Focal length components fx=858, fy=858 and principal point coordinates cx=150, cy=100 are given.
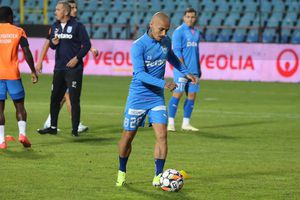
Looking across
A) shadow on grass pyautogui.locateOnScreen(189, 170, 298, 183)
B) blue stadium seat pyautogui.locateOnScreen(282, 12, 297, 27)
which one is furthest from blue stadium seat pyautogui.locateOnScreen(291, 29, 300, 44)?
shadow on grass pyautogui.locateOnScreen(189, 170, 298, 183)

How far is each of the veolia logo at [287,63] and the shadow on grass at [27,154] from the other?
17.2 metres

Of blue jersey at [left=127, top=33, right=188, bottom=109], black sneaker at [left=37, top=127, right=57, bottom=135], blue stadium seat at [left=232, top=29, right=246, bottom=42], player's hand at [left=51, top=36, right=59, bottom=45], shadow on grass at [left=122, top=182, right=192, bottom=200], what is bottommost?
blue stadium seat at [left=232, top=29, right=246, bottom=42]

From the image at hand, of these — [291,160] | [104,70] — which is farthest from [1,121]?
[104,70]

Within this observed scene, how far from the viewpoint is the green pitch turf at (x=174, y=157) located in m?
9.66

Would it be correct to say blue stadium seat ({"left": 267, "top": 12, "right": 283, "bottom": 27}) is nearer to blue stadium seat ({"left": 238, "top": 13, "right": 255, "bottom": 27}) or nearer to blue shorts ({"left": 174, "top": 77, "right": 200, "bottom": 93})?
blue stadium seat ({"left": 238, "top": 13, "right": 255, "bottom": 27})

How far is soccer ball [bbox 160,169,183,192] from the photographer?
946 centimetres

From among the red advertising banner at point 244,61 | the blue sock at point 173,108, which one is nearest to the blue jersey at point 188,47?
the blue sock at point 173,108

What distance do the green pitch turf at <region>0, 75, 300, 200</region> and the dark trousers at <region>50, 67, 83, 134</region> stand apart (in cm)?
37

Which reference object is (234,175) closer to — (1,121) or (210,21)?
(1,121)

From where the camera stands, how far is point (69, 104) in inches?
631

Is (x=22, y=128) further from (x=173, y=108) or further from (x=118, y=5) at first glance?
(x=118, y=5)

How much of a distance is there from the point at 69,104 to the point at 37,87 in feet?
37.2

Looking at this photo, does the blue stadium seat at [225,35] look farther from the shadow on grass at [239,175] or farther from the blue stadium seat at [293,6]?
the shadow on grass at [239,175]

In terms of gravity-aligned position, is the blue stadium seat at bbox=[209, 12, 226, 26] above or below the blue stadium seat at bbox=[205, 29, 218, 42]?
above
